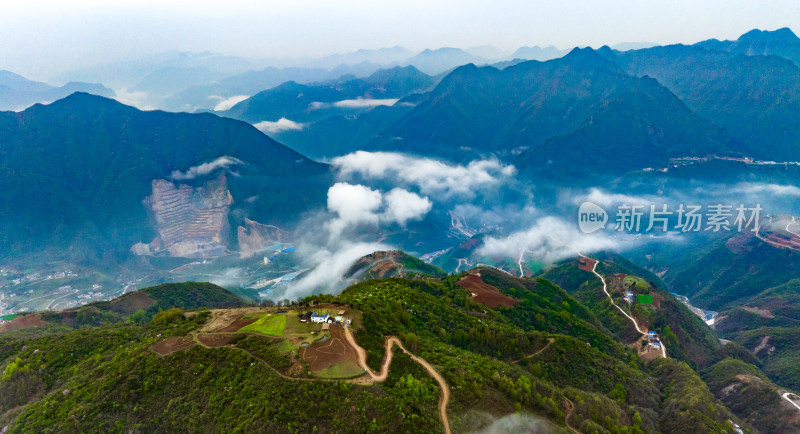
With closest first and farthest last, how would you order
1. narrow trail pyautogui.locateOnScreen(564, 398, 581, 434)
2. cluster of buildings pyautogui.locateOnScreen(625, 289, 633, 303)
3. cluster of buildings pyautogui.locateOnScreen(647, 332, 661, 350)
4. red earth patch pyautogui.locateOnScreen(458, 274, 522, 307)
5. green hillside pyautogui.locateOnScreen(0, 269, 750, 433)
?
green hillside pyautogui.locateOnScreen(0, 269, 750, 433) < narrow trail pyautogui.locateOnScreen(564, 398, 581, 434) < red earth patch pyautogui.locateOnScreen(458, 274, 522, 307) < cluster of buildings pyautogui.locateOnScreen(647, 332, 661, 350) < cluster of buildings pyautogui.locateOnScreen(625, 289, 633, 303)

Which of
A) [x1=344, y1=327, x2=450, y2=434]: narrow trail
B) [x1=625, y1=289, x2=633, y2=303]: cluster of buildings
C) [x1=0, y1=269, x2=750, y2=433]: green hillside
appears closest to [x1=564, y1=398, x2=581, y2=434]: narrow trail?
[x1=0, y1=269, x2=750, y2=433]: green hillside

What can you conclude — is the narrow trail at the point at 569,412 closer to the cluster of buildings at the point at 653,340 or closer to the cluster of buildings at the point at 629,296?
the cluster of buildings at the point at 653,340

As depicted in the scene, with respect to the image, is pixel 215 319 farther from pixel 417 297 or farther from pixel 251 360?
pixel 417 297

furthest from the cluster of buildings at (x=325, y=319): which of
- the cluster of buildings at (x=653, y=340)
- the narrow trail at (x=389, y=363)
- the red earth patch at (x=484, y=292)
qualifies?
the cluster of buildings at (x=653, y=340)

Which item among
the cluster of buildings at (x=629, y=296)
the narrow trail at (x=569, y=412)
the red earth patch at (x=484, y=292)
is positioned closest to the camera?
the narrow trail at (x=569, y=412)

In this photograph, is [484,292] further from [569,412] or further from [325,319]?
[325,319]

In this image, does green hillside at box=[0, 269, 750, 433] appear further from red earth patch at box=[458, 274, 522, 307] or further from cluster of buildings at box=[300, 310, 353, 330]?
red earth patch at box=[458, 274, 522, 307]

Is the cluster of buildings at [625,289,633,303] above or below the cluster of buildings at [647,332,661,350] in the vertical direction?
above

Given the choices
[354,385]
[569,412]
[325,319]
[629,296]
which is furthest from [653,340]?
[354,385]

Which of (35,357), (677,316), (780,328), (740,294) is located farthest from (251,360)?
(740,294)
